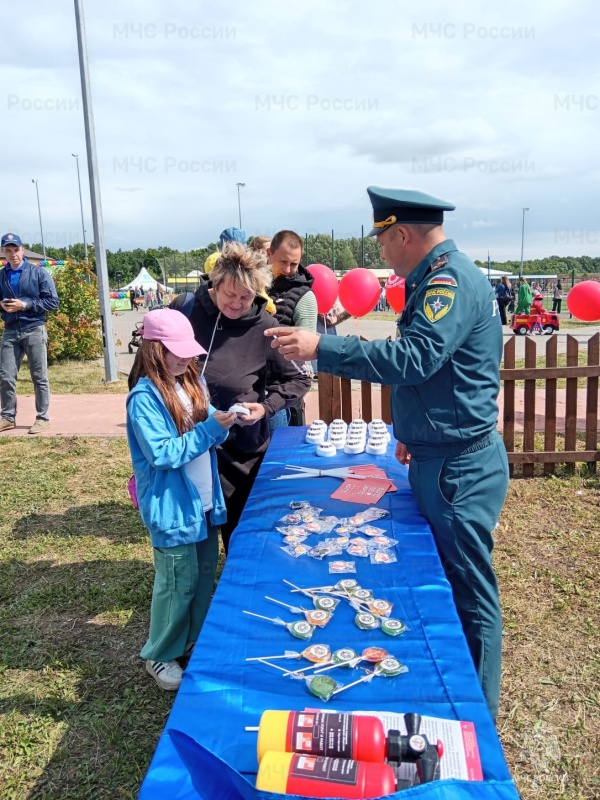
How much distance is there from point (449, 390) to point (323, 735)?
1.20 metres

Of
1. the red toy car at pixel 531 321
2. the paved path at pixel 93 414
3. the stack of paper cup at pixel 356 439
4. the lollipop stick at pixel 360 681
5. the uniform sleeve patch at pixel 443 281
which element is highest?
the uniform sleeve patch at pixel 443 281

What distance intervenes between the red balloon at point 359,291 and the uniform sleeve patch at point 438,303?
17.6 feet

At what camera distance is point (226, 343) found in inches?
111

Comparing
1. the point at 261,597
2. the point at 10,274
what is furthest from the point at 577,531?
the point at 10,274

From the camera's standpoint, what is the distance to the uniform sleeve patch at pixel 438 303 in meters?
1.87

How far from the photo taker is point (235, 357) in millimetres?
2834

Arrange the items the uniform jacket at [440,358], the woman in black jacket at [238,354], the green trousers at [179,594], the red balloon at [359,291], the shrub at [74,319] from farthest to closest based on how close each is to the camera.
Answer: the shrub at [74,319], the red balloon at [359,291], the woman in black jacket at [238,354], the green trousers at [179,594], the uniform jacket at [440,358]

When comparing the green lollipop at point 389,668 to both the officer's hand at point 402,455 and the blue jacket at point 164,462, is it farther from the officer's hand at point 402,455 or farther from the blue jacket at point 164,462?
the officer's hand at point 402,455

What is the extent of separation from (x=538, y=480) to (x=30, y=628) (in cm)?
406

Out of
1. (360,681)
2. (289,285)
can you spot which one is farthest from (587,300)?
(360,681)

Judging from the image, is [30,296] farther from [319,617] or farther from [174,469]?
[319,617]

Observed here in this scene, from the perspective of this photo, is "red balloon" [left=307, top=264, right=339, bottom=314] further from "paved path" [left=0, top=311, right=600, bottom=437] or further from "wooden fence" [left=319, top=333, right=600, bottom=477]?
"wooden fence" [left=319, top=333, right=600, bottom=477]

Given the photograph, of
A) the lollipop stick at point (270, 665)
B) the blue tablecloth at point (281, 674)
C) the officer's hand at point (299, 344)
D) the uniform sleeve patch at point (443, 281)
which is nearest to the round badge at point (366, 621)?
the blue tablecloth at point (281, 674)

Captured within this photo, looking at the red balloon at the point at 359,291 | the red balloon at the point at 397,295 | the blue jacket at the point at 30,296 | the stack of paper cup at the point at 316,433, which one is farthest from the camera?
the red balloon at the point at 359,291
